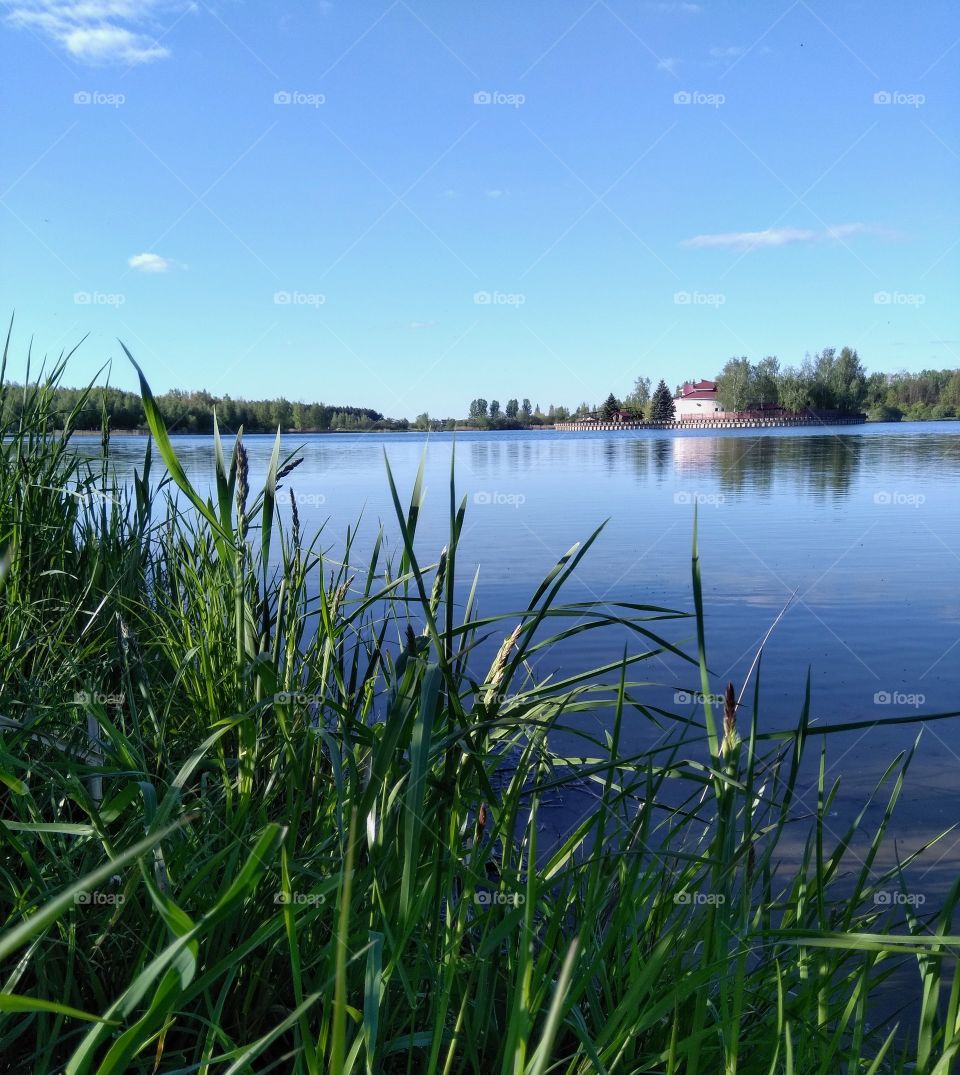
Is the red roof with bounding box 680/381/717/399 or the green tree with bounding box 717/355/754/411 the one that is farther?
the red roof with bounding box 680/381/717/399

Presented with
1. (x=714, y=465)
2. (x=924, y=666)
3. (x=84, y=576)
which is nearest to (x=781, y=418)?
(x=714, y=465)

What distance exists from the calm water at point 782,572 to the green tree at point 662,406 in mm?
50641

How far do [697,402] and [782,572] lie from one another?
65.6 metres

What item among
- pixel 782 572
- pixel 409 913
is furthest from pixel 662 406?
pixel 409 913

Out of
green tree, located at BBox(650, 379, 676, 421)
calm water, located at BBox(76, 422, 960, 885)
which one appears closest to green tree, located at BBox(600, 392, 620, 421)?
green tree, located at BBox(650, 379, 676, 421)

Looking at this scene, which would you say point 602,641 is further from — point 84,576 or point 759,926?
point 759,926

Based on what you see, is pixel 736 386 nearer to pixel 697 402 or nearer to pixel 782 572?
pixel 697 402

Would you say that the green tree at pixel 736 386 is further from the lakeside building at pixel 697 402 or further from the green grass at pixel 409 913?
the green grass at pixel 409 913

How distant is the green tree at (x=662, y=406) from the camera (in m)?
68.4

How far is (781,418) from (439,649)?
65.2 metres

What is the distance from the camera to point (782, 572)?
8.37 m

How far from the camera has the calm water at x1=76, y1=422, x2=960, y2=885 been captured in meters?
4.35

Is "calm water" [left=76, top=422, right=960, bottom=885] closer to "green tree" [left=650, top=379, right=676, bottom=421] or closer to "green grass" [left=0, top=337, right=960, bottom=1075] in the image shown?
"green grass" [left=0, top=337, right=960, bottom=1075]

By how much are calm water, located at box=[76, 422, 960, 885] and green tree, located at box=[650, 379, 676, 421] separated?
166 feet
